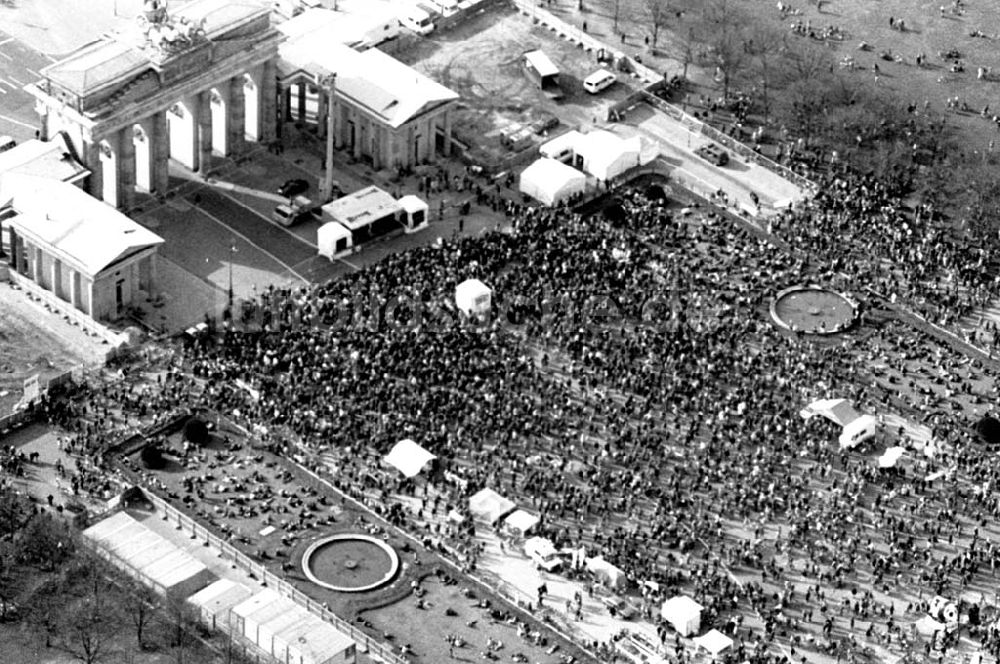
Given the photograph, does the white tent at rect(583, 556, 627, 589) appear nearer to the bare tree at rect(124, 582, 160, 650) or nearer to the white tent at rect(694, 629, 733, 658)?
the white tent at rect(694, 629, 733, 658)

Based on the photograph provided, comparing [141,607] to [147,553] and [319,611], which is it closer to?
[147,553]

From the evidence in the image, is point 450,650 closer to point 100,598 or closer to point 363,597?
point 363,597

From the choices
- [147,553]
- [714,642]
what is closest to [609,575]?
[714,642]


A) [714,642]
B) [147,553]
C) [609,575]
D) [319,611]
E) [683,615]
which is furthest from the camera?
[609,575]

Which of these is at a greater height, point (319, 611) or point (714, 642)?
point (714, 642)

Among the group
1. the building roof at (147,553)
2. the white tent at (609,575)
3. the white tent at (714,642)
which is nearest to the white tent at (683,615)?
the white tent at (714,642)

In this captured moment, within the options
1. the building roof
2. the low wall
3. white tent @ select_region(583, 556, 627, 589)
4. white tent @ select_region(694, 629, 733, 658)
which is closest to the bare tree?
the building roof

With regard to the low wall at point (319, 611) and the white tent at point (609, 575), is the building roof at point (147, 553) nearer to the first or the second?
the low wall at point (319, 611)
